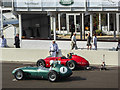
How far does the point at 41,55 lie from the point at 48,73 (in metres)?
7.49

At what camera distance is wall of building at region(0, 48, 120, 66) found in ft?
64.0

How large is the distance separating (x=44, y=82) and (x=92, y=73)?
3.32 meters

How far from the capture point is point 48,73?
13602 millimetres

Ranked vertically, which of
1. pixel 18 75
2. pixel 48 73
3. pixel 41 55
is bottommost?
pixel 18 75

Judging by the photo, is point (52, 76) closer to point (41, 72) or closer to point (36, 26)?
point (41, 72)

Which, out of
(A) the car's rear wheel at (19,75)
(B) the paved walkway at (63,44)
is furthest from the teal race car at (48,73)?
(B) the paved walkway at (63,44)

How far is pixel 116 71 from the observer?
1670 centimetres

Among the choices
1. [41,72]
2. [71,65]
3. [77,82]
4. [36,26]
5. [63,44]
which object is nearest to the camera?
[77,82]

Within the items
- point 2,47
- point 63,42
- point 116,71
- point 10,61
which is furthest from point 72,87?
point 63,42

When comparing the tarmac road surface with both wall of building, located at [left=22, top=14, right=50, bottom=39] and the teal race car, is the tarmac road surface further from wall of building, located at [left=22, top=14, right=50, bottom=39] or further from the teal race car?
wall of building, located at [left=22, top=14, right=50, bottom=39]

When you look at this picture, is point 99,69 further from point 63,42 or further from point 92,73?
point 63,42

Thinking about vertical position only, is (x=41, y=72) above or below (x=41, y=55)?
below

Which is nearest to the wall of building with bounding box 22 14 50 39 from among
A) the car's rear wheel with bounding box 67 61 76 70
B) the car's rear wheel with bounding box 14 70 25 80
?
the car's rear wheel with bounding box 67 61 76 70

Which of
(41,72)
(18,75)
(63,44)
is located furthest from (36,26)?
(41,72)
